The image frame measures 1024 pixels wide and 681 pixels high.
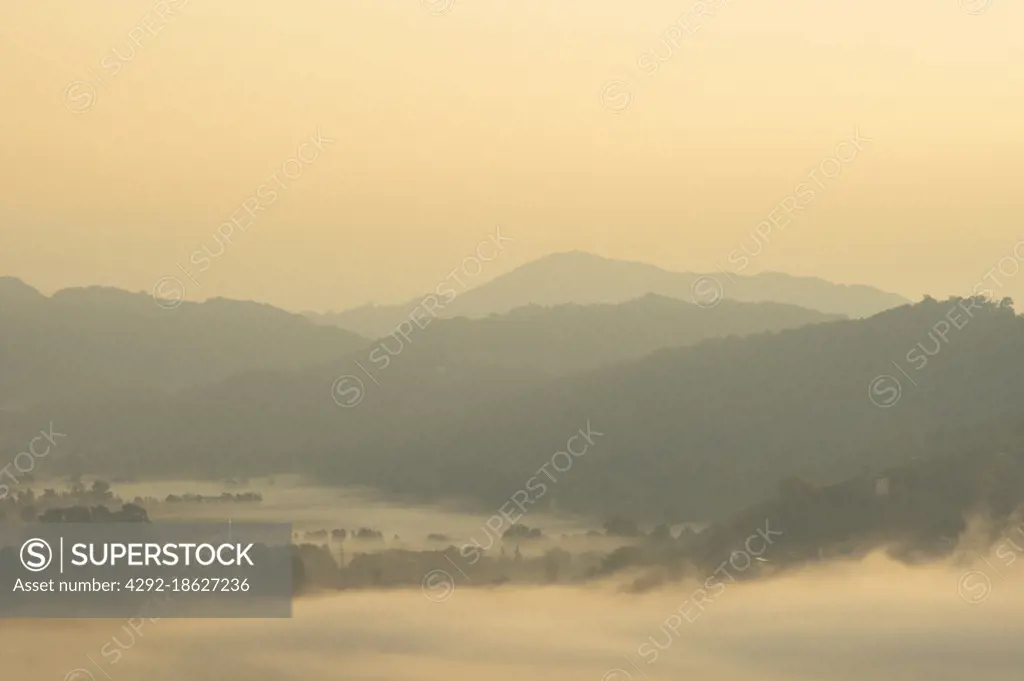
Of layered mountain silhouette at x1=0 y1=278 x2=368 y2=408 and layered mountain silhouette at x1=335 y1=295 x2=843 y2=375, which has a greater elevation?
layered mountain silhouette at x1=0 y1=278 x2=368 y2=408

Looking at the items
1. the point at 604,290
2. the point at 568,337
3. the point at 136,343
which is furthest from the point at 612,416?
the point at 136,343

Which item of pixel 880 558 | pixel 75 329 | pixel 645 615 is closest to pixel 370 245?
pixel 75 329

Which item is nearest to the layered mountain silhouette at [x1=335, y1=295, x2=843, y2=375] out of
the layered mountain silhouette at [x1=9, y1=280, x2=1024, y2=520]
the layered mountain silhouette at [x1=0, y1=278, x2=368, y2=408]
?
the layered mountain silhouette at [x1=9, y1=280, x2=1024, y2=520]

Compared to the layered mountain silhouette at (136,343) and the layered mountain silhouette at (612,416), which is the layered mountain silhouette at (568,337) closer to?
the layered mountain silhouette at (612,416)

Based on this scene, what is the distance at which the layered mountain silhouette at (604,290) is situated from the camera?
688cm

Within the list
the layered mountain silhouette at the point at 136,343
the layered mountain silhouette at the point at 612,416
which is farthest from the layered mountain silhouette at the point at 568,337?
the layered mountain silhouette at the point at 136,343

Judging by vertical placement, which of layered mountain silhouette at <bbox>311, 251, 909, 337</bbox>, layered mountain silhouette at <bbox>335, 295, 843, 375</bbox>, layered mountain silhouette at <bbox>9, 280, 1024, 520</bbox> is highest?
layered mountain silhouette at <bbox>311, 251, 909, 337</bbox>

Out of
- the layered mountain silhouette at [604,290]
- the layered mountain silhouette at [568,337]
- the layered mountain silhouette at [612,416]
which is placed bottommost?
the layered mountain silhouette at [612,416]

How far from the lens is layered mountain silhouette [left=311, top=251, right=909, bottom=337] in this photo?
6.88 metres

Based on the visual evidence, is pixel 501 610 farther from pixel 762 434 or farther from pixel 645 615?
pixel 762 434

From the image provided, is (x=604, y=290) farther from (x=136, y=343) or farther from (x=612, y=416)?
(x=136, y=343)

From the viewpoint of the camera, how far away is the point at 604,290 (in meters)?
6.88

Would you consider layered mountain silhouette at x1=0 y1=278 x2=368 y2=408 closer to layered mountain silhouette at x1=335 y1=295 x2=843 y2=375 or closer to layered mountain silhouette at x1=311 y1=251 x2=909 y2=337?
layered mountain silhouette at x1=311 y1=251 x2=909 y2=337

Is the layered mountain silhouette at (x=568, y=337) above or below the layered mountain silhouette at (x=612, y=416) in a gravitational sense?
above
